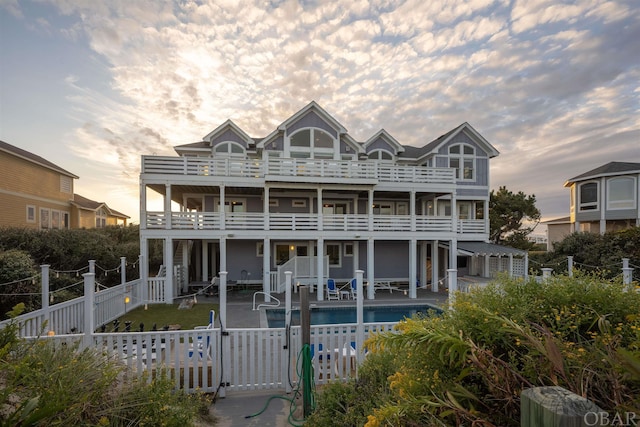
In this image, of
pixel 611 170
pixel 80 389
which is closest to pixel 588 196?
pixel 611 170

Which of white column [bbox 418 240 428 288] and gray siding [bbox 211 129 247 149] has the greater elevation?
gray siding [bbox 211 129 247 149]

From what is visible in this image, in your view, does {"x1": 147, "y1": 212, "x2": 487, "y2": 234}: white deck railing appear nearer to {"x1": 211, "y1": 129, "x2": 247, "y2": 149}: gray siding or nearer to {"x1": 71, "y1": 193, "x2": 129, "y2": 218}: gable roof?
{"x1": 211, "y1": 129, "x2": 247, "y2": 149}: gray siding

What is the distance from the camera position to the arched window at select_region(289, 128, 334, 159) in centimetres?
1597

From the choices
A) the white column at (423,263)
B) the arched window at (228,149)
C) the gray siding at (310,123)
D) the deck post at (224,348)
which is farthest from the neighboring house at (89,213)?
the deck post at (224,348)

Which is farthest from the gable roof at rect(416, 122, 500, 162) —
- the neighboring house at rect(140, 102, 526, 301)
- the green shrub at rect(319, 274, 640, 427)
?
the green shrub at rect(319, 274, 640, 427)

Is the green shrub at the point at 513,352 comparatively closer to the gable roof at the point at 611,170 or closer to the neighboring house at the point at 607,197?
the neighboring house at the point at 607,197

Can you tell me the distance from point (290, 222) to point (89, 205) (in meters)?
25.3

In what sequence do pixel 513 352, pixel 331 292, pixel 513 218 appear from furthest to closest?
1. pixel 513 218
2. pixel 331 292
3. pixel 513 352

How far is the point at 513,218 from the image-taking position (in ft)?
70.1

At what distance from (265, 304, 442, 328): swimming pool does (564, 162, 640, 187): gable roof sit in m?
20.3

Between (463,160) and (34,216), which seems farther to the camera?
(34,216)

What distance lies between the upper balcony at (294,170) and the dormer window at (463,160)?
236 centimetres

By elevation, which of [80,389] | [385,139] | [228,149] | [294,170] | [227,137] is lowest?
[80,389]

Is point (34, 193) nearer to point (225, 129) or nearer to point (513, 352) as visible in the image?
point (225, 129)
